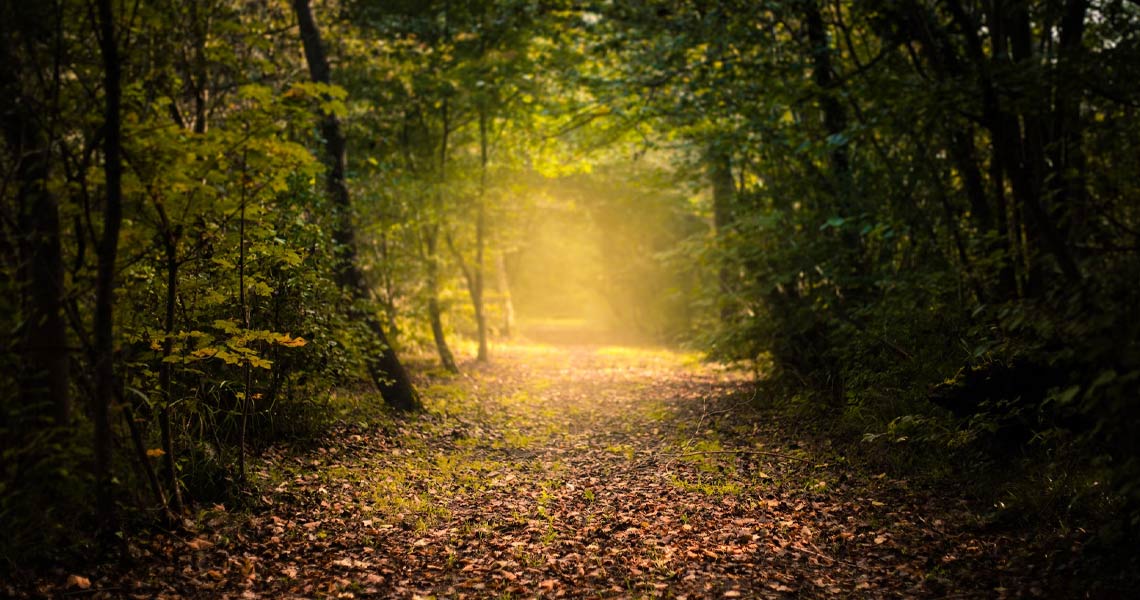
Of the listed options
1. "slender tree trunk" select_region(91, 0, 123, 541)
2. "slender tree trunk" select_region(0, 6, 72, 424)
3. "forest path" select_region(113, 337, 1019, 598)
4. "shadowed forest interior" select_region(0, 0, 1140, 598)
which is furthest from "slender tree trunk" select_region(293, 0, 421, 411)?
"slender tree trunk" select_region(0, 6, 72, 424)

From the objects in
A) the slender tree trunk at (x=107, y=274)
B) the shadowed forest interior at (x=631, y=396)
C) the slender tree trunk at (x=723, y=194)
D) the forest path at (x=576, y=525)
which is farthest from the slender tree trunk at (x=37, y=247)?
the slender tree trunk at (x=723, y=194)

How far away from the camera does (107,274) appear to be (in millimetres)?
4223

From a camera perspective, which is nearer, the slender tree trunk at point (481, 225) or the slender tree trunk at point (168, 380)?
the slender tree trunk at point (168, 380)

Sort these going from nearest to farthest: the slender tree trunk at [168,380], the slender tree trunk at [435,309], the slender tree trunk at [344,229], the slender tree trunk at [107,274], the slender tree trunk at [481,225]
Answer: the slender tree trunk at [107,274]
the slender tree trunk at [168,380]
the slender tree trunk at [344,229]
the slender tree trunk at [435,309]
the slender tree trunk at [481,225]

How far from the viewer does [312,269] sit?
7.10 metres

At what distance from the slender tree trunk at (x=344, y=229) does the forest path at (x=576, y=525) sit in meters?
0.71

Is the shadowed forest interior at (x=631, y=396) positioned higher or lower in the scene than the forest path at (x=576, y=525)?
higher

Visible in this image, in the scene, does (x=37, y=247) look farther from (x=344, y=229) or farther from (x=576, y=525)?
(x=344, y=229)

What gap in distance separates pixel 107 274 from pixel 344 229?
5.65m

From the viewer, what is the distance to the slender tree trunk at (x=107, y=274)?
4.08 metres

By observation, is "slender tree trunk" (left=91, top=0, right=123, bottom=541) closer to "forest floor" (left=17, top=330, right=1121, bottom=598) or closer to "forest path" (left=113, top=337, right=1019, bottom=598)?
"forest floor" (left=17, top=330, right=1121, bottom=598)

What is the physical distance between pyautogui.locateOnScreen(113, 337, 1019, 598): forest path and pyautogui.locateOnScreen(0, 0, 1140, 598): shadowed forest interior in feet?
0.14

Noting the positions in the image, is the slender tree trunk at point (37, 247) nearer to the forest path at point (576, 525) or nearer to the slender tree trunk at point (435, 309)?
the forest path at point (576, 525)

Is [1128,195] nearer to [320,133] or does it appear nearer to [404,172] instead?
[320,133]
